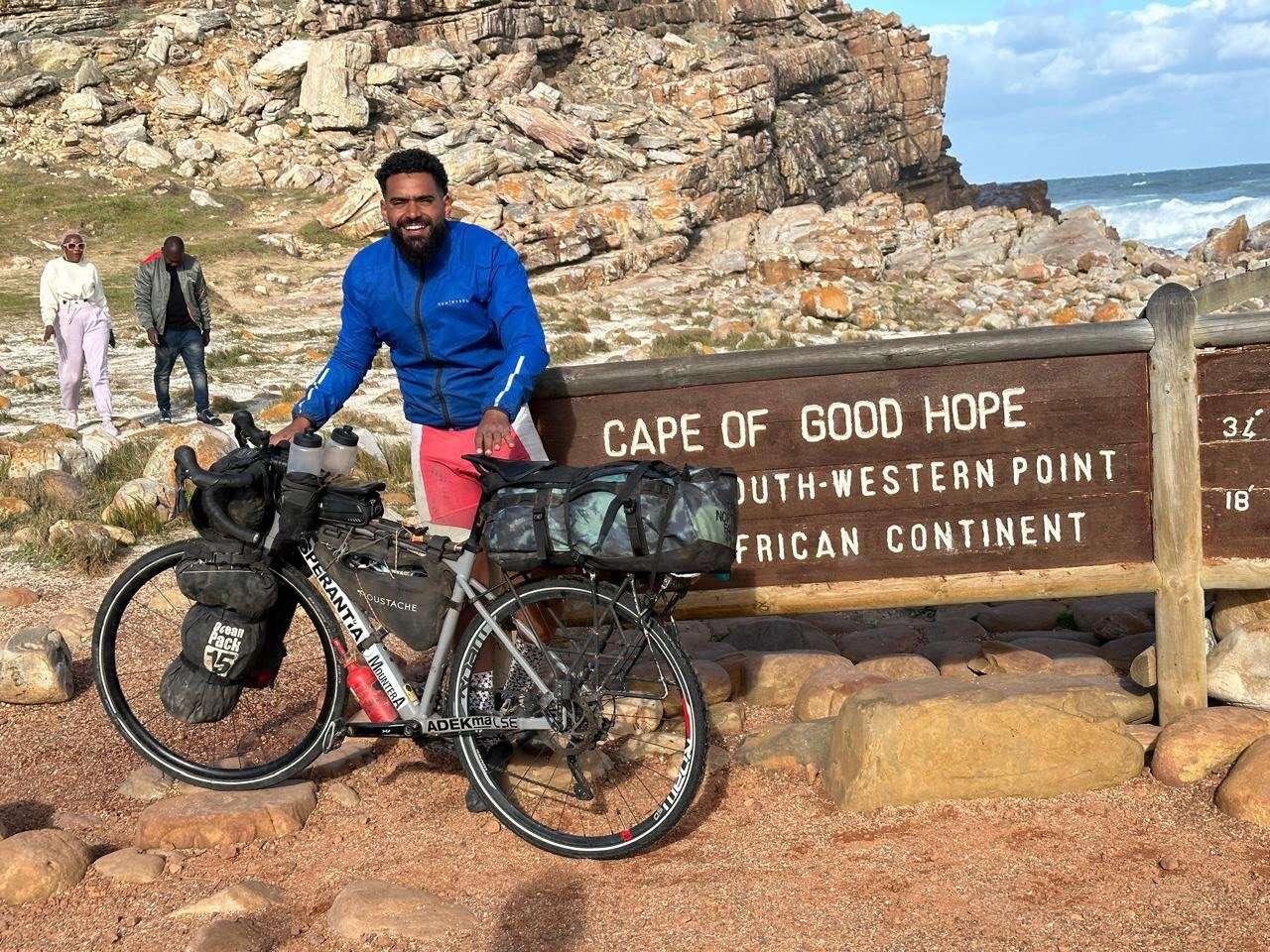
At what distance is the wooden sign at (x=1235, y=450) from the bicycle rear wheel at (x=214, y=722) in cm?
303

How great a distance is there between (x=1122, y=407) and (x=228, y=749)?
341 cm

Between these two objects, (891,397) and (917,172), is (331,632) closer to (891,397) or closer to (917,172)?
(891,397)

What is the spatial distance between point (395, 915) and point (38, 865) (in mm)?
1094

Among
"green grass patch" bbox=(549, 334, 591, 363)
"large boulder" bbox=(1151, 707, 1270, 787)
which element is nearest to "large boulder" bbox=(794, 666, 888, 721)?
"large boulder" bbox=(1151, 707, 1270, 787)

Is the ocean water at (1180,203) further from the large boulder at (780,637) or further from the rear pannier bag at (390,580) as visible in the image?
the rear pannier bag at (390,580)

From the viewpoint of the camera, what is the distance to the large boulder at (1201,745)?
432 centimetres

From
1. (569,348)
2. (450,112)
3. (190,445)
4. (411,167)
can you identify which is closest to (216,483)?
(411,167)

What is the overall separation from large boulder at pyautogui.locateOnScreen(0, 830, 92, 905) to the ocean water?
7325 cm

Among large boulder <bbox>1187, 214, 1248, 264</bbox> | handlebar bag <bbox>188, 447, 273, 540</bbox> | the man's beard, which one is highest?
the man's beard

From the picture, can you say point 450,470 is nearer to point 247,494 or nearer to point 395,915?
point 247,494

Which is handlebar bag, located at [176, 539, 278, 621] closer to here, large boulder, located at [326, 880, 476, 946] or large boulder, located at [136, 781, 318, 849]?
large boulder, located at [136, 781, 318, 849]

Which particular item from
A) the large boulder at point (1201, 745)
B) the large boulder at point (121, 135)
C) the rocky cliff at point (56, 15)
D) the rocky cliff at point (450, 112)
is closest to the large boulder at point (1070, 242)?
the rocky cliff at point (450, 112)

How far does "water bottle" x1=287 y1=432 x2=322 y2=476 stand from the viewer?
4082 mm

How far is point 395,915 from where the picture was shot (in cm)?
354
